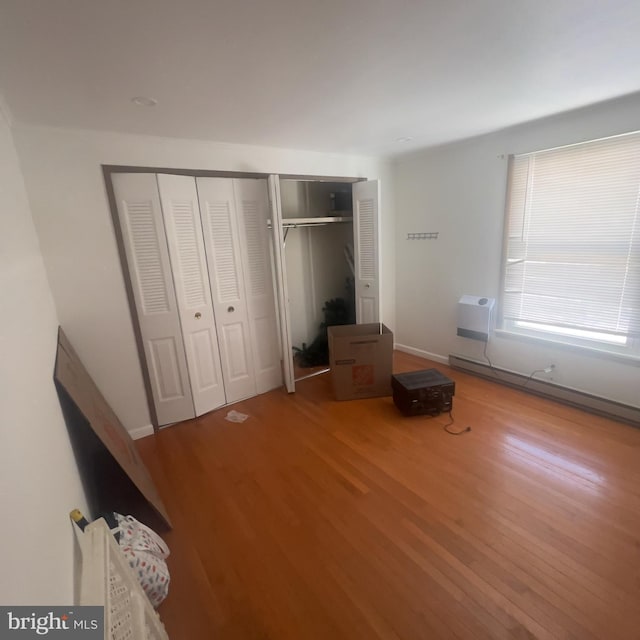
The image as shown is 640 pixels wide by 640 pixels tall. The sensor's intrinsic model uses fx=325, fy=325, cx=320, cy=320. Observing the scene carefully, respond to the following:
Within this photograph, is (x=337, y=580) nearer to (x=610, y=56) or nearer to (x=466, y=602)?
(x=466, y=602)

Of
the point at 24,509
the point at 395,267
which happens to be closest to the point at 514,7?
the point at 24,509

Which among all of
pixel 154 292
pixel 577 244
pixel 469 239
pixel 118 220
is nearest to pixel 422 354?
pixel 469 239

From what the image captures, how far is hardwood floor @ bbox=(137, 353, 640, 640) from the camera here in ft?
4.51

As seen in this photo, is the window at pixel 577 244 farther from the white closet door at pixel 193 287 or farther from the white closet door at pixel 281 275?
the white closet door at pixel 193 287

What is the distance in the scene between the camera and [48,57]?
136 cm

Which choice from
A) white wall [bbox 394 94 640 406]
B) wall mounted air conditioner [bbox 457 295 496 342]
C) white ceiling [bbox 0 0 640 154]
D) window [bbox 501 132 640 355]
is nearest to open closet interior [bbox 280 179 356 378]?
white wall [bbox 394 94 640 406]

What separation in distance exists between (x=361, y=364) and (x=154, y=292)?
1913mm

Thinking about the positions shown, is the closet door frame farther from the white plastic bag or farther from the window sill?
the window sill

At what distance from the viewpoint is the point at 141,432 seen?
108 inches

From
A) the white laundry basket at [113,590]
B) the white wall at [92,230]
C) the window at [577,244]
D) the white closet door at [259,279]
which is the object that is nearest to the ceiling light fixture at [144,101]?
the white wall at [92,230]

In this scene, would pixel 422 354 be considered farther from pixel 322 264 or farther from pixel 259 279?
pixel 259 279

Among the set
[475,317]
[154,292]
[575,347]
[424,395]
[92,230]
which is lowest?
[424,395]

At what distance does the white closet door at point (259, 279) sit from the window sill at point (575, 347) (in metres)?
2.32

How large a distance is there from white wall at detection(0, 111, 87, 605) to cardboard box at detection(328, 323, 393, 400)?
6.77 ft
